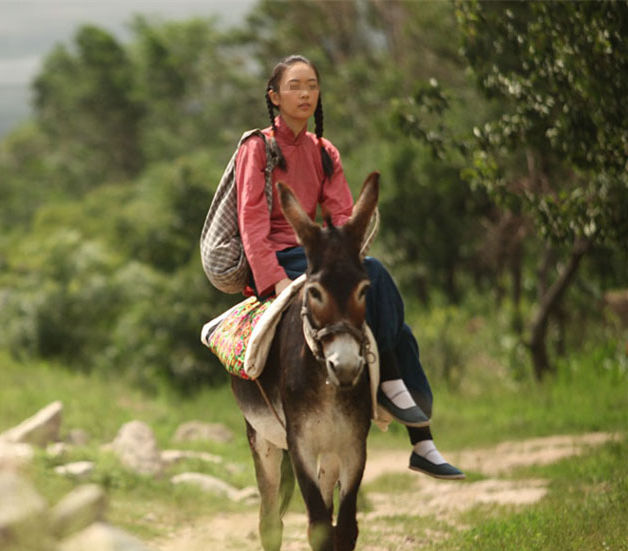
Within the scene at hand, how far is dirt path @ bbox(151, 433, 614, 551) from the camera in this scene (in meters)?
6.66

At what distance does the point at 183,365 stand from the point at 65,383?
7.31ft

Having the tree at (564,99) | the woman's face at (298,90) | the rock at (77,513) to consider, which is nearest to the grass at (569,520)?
the tree at (564,99)

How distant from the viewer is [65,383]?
1567 cm

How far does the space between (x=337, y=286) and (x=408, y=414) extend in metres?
0.88

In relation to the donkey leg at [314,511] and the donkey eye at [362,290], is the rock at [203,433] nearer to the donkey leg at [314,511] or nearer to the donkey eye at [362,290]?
the donkey leg at [314,511]

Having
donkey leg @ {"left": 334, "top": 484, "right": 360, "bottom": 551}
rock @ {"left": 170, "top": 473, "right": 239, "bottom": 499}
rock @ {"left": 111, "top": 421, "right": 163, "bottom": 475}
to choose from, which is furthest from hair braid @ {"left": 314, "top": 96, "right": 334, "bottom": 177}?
rock @ {"left": 111, "top": 421, "right": 163, "bottom": 475}

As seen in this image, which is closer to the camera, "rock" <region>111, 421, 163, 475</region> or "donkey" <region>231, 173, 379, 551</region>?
"donkey" <region>231, 173, 379, 551</region>

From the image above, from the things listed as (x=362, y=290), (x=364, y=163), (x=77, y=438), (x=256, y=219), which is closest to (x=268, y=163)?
(x=256, y=219)

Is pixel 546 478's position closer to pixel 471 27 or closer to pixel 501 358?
pixel 471 27

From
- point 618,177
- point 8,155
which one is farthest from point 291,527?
point 8,155

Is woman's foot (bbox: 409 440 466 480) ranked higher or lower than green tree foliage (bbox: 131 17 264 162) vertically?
lower

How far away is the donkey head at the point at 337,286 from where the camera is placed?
3865 millimetres

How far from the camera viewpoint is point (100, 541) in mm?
3129

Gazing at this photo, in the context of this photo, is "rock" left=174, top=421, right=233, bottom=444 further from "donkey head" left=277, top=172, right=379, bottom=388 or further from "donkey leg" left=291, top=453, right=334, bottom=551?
"donkey head" left=277, top=172, right=379, bottom=388
